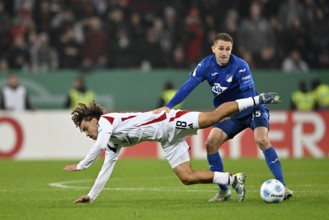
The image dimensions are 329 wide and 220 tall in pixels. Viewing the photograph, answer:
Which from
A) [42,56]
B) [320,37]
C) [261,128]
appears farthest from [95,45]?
[261,128]

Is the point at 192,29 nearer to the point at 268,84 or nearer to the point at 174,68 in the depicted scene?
→ the point at 174,68

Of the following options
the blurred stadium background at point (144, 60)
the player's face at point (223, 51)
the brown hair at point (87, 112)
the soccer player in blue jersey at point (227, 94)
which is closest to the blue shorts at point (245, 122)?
the soccer player in blue jersey at point (227, 94)

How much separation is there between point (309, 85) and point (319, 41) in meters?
1.55

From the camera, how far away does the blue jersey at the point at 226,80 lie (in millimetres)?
10109

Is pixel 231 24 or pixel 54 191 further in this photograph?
pixel 231 24

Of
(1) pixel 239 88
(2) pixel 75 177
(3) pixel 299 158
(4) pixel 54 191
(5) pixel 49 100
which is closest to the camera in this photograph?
(1) pixel 239 88

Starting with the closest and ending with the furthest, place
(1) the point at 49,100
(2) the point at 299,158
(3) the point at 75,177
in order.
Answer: (3) the point at 75,177, (2) the point at 299,158, (1) the point at 49,100

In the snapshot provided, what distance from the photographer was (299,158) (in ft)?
62.0

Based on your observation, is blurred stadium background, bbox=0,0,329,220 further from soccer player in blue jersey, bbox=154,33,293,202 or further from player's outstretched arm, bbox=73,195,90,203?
player's outstretched arm, bbox=73,195,90,203

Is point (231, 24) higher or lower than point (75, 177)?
higher

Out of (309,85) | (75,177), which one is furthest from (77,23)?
(75,177)

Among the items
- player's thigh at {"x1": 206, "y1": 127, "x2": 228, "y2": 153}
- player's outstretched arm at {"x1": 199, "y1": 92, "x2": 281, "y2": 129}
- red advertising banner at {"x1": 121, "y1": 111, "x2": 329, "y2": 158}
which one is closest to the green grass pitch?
player's thigh at {"x1": 206, "y1": 127, "x2": 228, "y2": 153}

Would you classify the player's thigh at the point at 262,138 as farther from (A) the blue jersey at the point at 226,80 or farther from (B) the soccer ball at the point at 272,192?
(B) the soccer ball at the point at 272,192

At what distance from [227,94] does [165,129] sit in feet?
3.61
